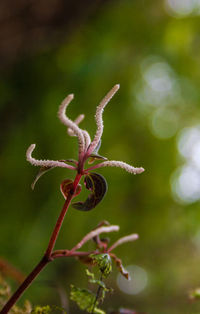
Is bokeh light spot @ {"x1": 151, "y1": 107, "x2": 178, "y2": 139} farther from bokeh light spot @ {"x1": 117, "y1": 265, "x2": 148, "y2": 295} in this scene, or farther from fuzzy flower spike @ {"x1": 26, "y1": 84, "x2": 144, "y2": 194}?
fuzzy flower spike @ {"x1": 26, "y1": 84, "x2": 144, "y2": 194}

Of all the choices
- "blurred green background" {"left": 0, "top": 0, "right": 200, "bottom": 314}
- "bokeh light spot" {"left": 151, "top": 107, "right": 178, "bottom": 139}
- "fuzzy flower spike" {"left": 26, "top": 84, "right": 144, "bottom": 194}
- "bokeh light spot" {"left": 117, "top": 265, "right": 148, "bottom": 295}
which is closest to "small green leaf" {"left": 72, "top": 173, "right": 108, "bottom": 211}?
"fuzzy flower spike" {"left": 26, "top": 84, "right": 144, "bottom": 194}

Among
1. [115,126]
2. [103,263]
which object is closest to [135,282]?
[115,126]

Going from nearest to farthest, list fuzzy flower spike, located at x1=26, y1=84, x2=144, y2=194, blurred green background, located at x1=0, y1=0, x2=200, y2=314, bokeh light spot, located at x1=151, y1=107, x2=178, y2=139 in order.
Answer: fuzzy flower spike, located at x1=26, y1=84, x2=144, y2=194 < blurred green background, located at x1=0, y1=0, x2=200, y2=314 < bokeh light spot, located at x1=151, y1=107, x2=178, y2=139

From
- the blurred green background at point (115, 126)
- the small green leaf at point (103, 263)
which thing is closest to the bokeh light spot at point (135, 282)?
the blurred green background at point (115, 126)

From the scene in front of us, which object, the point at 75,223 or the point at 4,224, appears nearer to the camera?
the point at 4,224

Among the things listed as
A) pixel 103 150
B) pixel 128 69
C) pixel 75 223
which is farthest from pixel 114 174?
pixel 128 69

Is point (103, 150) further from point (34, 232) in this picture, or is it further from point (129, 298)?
point (129, 298)

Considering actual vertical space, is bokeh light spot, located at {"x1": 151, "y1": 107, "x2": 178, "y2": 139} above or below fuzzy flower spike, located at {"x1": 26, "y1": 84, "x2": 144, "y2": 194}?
below

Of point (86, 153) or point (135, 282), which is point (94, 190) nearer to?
point (86, 153)
